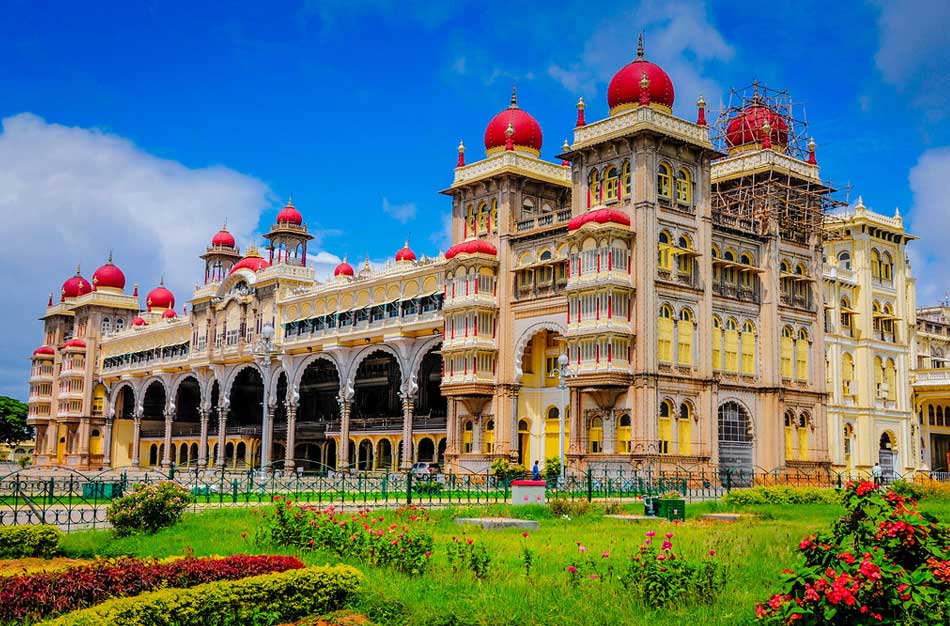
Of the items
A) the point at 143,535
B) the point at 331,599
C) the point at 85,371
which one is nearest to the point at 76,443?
the point at 85,371

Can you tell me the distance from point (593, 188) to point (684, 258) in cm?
542

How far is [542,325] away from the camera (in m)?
46.6

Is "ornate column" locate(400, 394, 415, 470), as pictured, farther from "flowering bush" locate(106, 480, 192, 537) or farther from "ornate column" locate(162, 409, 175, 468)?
"flowering bush" locate(106, 480, 192, 537)

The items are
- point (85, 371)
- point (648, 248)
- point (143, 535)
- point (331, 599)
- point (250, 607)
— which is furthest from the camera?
point (85, 371)

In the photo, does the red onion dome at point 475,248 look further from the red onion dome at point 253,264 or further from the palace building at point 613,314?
the red onion dome at point 253,264

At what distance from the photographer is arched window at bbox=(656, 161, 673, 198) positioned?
44531 mm

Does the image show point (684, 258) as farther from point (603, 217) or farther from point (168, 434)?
point (168, 434)

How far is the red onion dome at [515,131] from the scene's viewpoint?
5150cm

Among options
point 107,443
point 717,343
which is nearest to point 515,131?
point 717,343

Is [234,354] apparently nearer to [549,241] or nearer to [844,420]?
[549,241]

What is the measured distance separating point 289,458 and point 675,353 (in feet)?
94.9

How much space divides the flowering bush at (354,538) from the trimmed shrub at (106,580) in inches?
94.7

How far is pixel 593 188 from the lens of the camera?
4606cm

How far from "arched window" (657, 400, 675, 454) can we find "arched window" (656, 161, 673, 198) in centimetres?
960
